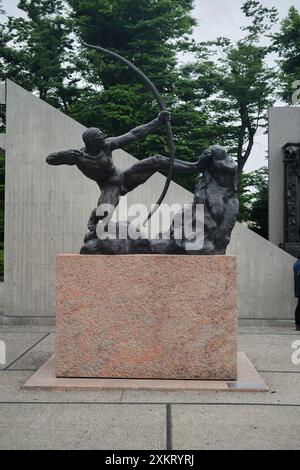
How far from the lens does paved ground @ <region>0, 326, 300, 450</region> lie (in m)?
4.18

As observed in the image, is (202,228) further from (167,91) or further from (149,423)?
(167,91)

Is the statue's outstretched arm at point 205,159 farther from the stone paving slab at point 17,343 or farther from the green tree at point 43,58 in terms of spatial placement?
the green tree at point 43,58

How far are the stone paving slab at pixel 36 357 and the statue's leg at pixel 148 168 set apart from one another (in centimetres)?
252

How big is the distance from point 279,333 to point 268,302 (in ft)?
2.94

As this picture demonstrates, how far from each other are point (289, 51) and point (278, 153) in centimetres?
1327

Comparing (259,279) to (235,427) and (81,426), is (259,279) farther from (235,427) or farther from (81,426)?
(81,426)

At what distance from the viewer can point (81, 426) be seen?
4523 mm

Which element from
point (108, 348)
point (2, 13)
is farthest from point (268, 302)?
point (2, 13)

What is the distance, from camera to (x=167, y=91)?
22.0 metres

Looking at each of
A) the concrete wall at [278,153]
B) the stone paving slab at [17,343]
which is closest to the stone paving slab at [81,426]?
the stone paving slab at [17,343]

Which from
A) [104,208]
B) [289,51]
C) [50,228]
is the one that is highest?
[289,51]

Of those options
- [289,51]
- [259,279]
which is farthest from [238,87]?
[259,279]

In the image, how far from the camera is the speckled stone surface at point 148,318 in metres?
6.08

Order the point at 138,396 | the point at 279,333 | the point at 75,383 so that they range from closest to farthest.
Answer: the point at 138,396, the point at 75,383, the point at 279,333
